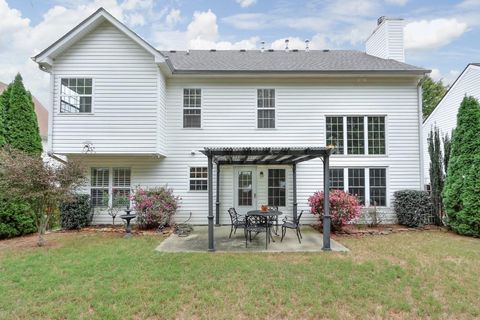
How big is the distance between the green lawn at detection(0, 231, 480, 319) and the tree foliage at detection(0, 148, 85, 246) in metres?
1.40

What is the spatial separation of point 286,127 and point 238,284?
7.09 m

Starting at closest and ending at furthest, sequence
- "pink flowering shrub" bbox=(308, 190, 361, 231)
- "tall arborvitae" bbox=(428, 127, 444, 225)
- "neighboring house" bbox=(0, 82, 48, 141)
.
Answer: "pink flowering shrub" bbox=(308, 190, 361, 231) → "tall arborvitae" bbox=(428, 127, 444, 225) → "neighboring house" bbox=(0, 82, 48, 141)

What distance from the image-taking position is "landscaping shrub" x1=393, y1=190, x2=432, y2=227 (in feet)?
31.8

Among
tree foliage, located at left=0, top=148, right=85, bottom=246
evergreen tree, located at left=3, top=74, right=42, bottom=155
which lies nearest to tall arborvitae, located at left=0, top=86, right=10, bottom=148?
evergreen tree, located at left=3, top=74, right=42, bottom=155

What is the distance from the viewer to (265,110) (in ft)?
35.2

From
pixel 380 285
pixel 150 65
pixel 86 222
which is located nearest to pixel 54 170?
pixel 86 222

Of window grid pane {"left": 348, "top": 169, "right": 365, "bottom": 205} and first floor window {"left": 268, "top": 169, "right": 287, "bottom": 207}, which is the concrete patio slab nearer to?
first floor window {"left": 268, "top": 169, "right": 287, "bottom": 207}

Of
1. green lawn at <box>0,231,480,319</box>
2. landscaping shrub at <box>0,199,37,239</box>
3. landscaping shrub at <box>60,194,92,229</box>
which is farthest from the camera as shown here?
landscaping shrub at <box>60,194,92,229</box>

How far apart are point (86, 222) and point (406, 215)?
469 inches

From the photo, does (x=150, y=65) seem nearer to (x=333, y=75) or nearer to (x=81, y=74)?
(x=81, y=74)

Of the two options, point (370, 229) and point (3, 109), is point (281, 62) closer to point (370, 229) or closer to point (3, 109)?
point (370, 229)

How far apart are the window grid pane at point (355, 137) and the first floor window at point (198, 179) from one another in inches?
232

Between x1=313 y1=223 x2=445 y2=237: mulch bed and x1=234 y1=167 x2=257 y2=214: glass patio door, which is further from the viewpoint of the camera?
x1=234 y1=167 x2=257 y2=214: glass patio door

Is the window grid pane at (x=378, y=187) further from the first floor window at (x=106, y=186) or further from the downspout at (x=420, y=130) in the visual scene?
the first floor window at (x=106, y=186)
